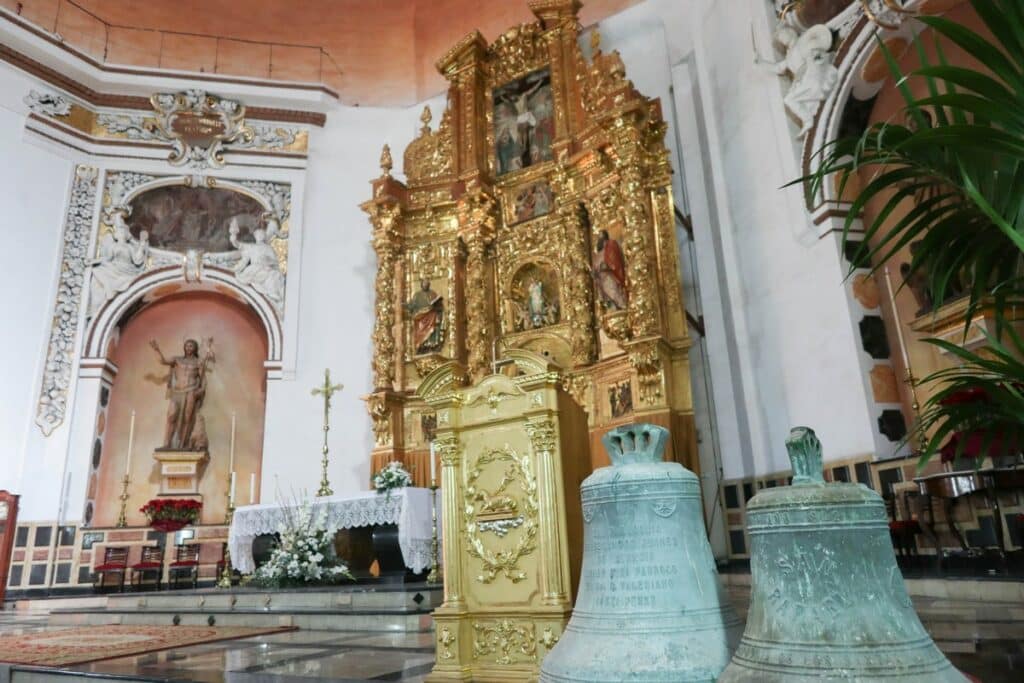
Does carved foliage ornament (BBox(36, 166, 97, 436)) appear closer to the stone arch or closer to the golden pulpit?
the stone arch

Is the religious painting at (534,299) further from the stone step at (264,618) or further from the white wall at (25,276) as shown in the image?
the white wall at (25,276)

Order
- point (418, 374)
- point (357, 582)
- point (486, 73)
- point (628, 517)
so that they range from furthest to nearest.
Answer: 1. point (486, 73)
2. point (418, 374)
3. point (357, 582)
4. point (628, 517)

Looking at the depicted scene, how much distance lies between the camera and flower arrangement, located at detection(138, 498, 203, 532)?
1002 cm

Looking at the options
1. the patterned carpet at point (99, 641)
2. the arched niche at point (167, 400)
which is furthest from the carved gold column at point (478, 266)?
the patterned carpet at point (99, 641)

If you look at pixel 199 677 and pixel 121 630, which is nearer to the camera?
pixel 199 677

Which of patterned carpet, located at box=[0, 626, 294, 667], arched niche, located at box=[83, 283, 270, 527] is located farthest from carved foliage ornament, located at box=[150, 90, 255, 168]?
patterned carpet, located at box=[0, 626, 294, 667]

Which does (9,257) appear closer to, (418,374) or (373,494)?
(418,374)

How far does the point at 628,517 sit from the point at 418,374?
8.97 metres

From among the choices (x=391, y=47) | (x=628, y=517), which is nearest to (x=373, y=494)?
(x=628, y=517)

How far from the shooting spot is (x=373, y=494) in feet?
25.6

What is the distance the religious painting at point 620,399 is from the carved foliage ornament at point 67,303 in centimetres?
817

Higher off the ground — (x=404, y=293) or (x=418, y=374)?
(x=404, y=293)

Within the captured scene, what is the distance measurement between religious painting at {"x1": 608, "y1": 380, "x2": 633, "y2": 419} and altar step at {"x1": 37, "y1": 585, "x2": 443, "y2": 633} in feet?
11.1

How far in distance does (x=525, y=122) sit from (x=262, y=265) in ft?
16.6
